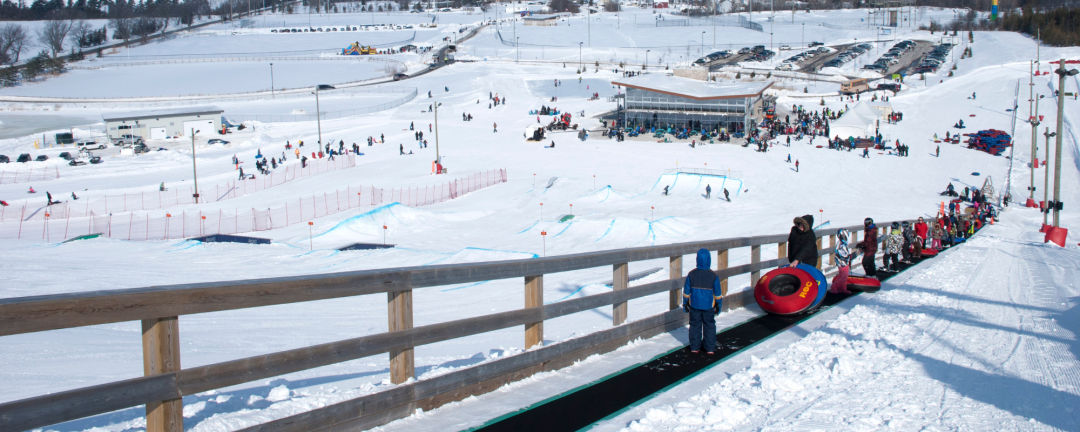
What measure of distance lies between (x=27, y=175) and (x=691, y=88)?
160ft

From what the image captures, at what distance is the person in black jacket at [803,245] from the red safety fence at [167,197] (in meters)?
35.6

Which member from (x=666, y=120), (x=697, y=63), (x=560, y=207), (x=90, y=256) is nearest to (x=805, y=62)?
(x=697, y=63)

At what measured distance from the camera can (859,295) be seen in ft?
30.5

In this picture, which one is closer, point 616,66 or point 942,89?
point 942,89

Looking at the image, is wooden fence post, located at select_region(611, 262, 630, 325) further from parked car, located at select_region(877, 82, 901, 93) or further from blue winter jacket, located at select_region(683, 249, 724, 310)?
parked car, located at select_region(877, 82, 901, 93)

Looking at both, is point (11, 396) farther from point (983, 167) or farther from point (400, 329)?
point (983, 167)

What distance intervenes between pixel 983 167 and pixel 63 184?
192 ft

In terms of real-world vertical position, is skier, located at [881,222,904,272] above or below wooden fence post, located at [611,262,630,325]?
below

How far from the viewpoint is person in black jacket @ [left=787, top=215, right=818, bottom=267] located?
852 cm

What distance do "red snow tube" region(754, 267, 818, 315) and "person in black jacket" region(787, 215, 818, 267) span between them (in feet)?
1.65

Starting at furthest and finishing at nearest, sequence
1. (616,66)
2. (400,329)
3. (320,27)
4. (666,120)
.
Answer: (320,27) < (616,66) < (666,120) < (400,329)

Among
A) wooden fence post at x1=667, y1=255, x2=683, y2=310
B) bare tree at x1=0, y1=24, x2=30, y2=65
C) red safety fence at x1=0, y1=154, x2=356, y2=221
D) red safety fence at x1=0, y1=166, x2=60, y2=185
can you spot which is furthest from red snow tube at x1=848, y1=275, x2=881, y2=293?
bare tree at x1=0, y1=24, x2=30, y2=65

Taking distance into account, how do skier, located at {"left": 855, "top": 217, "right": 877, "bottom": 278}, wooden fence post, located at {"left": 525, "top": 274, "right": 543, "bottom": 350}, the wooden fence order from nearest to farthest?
the wooden fence < wooden fence post, located at {"left": 525, "top": 274, "right": 543, "bottom": 350} < skier, located at {"left": 855, "top": 217, "right": 877, "bottom": 278}

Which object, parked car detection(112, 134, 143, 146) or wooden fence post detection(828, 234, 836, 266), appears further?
parked car detection(112, 134, 143, 146)
